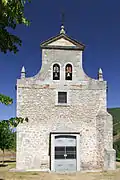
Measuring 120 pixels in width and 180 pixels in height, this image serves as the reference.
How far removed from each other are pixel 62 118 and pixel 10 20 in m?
12.4

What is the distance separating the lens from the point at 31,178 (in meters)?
16.2

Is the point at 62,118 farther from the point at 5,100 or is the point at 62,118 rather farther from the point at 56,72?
the point at 5,100

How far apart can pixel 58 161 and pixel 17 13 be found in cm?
1356

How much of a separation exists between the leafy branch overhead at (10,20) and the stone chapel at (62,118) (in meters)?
11.0

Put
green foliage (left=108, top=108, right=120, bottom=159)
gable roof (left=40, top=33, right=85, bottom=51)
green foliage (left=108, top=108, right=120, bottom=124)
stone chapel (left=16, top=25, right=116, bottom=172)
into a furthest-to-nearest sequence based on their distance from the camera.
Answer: green foliage (left=108, top=108, right=120, bottom=124) < green foliage (left=108, top=108, right=120, bottom=159) < gable roof (left=40, top=33, right=85, bottom=51) < stone chapel (left=16, top=25, right=116, bottom=172)

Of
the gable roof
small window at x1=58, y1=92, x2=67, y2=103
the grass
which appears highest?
the gable roof

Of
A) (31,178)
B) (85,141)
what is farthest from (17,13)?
(85,141)

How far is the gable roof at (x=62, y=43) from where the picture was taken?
20781mm

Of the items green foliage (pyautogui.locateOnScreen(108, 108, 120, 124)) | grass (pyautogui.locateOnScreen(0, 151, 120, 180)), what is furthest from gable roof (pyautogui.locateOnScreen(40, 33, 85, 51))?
green foliage (pyautogui.locateOnScreen(108, 108, 120, 124))

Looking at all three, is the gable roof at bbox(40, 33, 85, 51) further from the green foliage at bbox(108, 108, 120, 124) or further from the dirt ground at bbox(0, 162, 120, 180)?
the green foliage at bbox(108, 108, 120, 124)

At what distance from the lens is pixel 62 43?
2106 centimetres

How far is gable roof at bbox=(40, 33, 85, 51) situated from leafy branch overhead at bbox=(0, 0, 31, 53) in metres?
11.8

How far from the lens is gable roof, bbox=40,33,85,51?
20781 mm

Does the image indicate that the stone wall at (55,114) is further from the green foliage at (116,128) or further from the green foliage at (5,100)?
the green foliage at (116,128)
